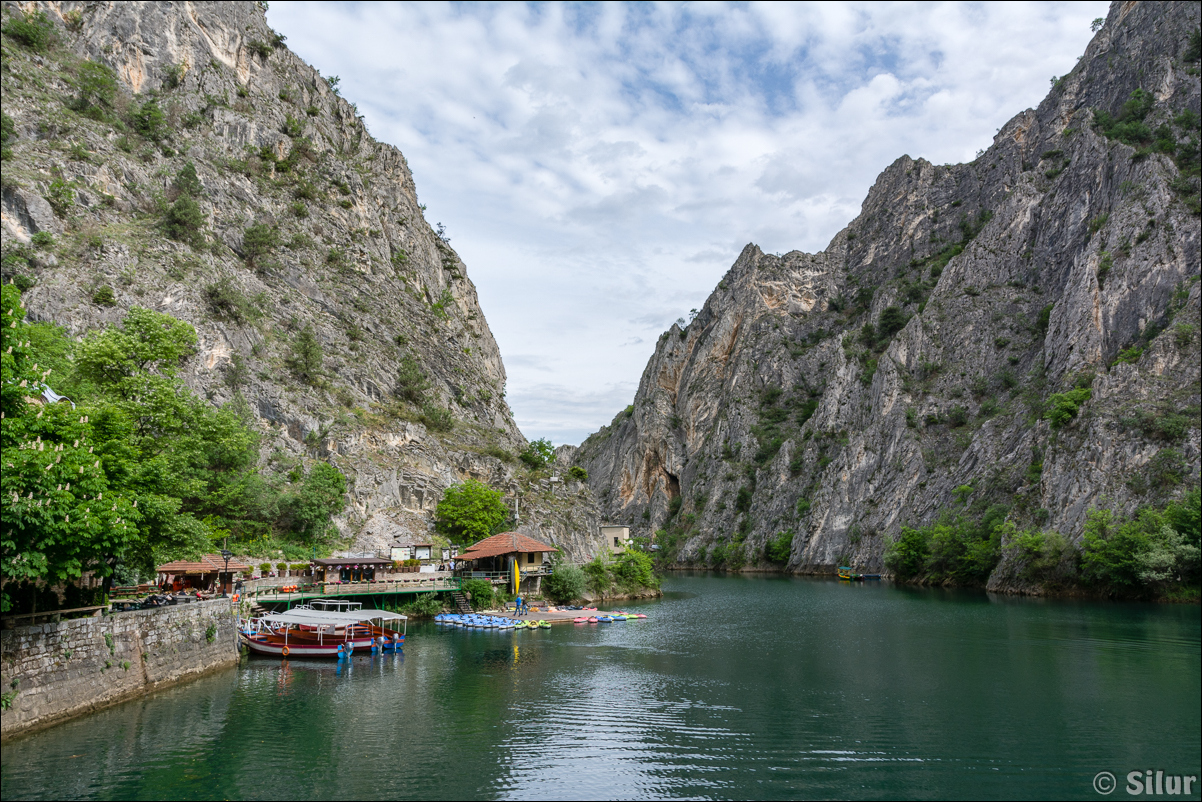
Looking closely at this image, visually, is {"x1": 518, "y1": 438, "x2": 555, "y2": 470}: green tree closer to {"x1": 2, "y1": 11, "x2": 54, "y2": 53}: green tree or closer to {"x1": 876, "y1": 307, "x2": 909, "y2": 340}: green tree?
{"x1": 2, "y1": 11, "x2": 54, "y2": 53}: green tree

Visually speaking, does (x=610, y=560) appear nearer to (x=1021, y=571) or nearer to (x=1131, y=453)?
(x=1021, y=571)

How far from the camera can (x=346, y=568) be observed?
2231 inches

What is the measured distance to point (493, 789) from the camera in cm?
1914

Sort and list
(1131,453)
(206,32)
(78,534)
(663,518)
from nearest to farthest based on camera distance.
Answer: (78,534) < (1131,453) < (206,32) < (663,518)

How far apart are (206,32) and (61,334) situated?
63035 millimetres

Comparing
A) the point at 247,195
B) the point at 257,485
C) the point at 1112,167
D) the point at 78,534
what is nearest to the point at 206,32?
the point at 247,195

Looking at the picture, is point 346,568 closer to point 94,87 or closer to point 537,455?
point 537,455

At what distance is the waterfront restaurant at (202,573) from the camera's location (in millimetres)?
43438

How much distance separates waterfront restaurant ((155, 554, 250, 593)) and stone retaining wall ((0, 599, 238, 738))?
10990mm

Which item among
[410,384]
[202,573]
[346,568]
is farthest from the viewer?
[410,384]

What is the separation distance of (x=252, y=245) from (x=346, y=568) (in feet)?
151

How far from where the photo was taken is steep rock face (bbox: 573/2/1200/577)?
3022 inches

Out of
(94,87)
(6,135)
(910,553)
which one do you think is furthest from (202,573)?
(910,553)

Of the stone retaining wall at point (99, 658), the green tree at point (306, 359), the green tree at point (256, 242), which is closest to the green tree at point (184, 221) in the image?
the green tree at point (256, 242)
